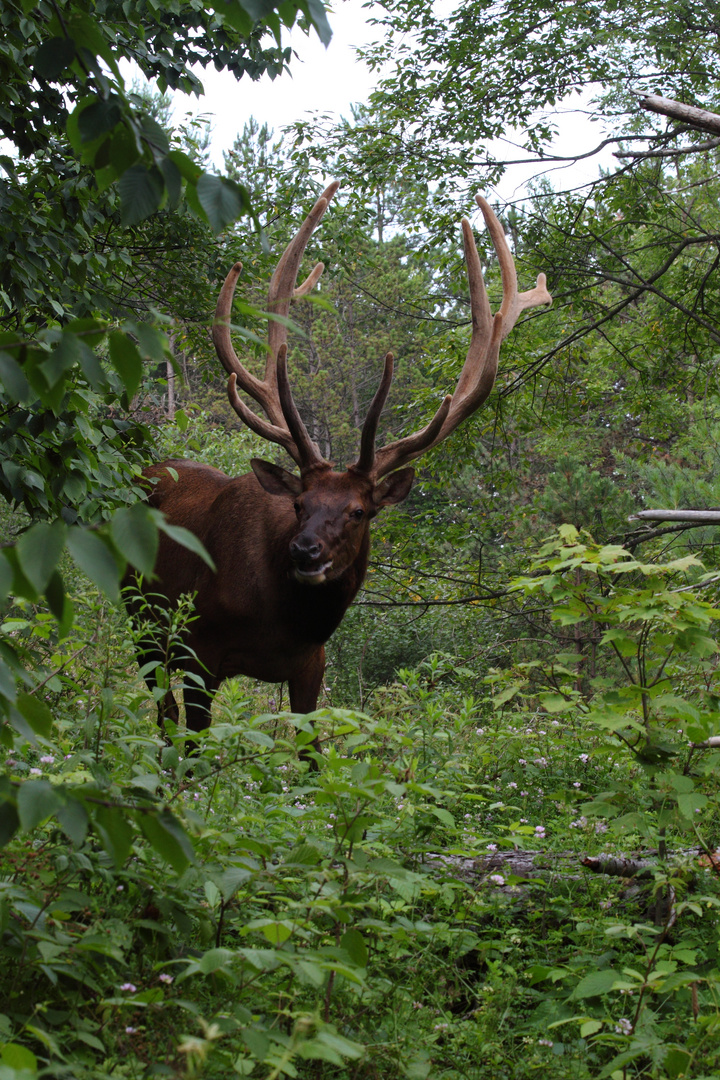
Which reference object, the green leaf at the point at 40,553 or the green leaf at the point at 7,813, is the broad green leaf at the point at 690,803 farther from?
the green leaf at the point at 40,553

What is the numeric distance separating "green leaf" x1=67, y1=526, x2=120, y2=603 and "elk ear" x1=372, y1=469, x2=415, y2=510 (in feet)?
14.4

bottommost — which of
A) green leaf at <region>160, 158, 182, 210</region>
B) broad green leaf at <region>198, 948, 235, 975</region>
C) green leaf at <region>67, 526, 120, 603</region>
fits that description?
broad green leaf at <region>198, 948, 235, 975</region>

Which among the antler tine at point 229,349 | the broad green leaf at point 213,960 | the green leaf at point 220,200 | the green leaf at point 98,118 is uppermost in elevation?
the antler tine at point 229,349

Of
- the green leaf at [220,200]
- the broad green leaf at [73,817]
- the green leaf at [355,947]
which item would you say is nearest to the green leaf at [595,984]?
the green leaf at [355,947]

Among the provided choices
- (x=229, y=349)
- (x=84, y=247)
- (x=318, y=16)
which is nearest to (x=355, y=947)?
(x=318, y=16)

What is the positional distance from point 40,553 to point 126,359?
0.36 m

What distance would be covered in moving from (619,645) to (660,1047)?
1223 mm

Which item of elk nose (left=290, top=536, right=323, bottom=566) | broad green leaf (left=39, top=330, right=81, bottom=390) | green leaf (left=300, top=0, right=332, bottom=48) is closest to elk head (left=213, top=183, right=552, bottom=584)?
elk nose (left=290, top=536, right=323, bottom=566)

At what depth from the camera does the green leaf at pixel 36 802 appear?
1.39m

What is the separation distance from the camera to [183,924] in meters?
2.10

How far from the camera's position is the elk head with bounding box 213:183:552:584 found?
514cm

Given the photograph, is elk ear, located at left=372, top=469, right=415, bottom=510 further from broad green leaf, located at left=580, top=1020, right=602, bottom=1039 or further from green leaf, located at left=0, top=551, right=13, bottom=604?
green leaf, located at left=0, top=551, right=13, bottom=604

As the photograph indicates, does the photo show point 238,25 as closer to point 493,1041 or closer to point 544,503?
point 493,1041

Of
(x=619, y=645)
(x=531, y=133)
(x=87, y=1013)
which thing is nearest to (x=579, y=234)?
(x=531, y=133)
